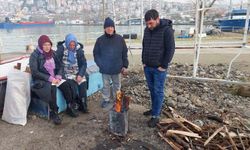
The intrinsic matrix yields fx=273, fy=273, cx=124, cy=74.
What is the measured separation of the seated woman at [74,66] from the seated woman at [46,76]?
0.17 m

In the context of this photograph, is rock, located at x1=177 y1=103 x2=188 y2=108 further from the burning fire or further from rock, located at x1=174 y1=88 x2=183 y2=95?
the burning fire

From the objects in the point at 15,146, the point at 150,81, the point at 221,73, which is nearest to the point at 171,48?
the point at 150,81

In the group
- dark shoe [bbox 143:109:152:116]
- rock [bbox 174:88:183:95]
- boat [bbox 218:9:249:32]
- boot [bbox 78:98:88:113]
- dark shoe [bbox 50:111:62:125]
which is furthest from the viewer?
boat [bbox 218:9:249:32]

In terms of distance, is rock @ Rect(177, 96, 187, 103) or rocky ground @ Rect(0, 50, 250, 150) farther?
rock @ Rect(177, 96, 187, 103)

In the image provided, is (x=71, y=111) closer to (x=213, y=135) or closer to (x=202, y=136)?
(x=202, y=136)

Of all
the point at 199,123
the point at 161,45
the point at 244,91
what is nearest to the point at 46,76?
the point at 161,45

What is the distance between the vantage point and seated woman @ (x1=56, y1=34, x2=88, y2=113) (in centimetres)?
471

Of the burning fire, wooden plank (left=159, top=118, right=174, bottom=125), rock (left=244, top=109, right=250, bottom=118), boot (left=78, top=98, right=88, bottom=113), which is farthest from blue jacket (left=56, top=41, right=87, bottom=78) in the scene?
rock (left=244, top=109, right=250, bottom=118)

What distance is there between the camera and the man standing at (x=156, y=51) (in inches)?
154

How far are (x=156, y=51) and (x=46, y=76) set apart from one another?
6.03 ft

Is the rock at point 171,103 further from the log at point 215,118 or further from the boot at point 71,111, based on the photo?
the boot at point 71,111

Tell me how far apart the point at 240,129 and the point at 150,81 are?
148 centimetres

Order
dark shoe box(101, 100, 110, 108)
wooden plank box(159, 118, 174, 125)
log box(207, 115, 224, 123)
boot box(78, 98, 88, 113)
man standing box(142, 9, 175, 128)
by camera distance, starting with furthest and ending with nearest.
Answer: dark shoe box(101, 100, 110, 108), boot box(78, 98, 88, 113), log box(207, 115, 224, 123), wooden plank box(159, 118, 174, 125), man standing box(142, 9, 175, 128)

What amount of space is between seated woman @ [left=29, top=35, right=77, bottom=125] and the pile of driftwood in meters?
1.73
